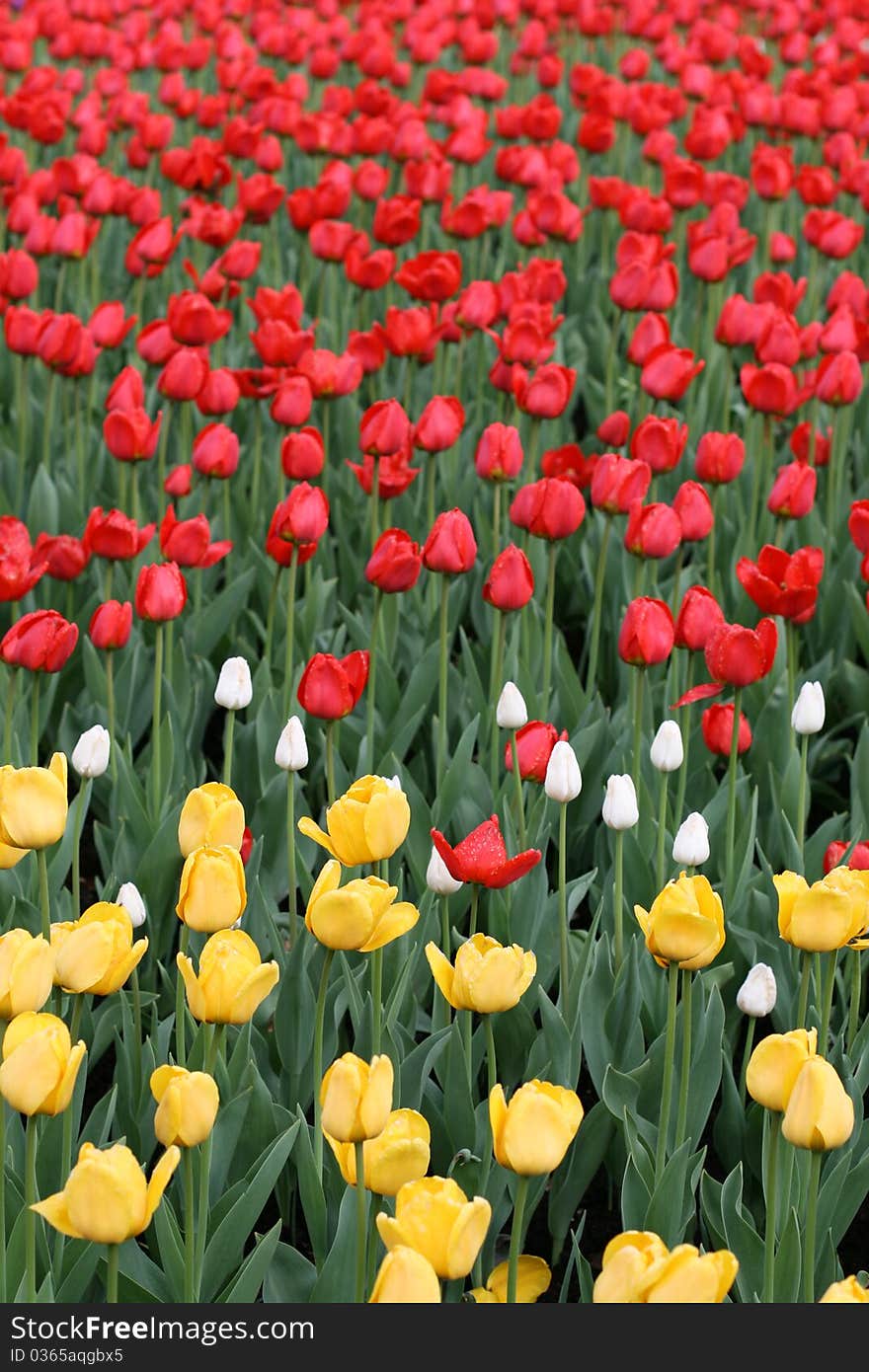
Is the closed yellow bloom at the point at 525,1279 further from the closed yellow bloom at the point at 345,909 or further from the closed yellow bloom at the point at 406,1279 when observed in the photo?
the closed yellow bloom at the point at 406,1279

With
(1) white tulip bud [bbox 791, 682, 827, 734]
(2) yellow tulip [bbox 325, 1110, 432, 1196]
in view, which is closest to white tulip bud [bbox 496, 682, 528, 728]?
(1) white tulip bud [bbox 791, 682, 827, 734]

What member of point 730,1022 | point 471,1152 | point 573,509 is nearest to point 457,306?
point 573,509

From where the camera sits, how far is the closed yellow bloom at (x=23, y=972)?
63.5 inches

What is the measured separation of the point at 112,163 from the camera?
6672 millimetres

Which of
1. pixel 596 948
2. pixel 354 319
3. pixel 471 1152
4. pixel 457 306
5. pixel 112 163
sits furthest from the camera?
pixel 112 163

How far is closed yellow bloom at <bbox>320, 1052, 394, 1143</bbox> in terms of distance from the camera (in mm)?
1522

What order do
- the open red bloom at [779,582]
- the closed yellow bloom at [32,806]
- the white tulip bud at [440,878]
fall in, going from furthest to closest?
1. the open red bloom at [779,582]
2. the white tulip bud at [440,878]
3. the closed yellow bloom at [32,806]

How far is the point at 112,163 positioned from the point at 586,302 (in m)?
2.12

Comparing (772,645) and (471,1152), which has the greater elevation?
(772,645)

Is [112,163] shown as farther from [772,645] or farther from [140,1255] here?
[140,1255]

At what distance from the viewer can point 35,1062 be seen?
1.52 meters

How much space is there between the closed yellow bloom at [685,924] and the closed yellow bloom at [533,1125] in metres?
0.28

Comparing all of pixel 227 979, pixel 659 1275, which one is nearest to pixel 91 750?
pixel 227 979

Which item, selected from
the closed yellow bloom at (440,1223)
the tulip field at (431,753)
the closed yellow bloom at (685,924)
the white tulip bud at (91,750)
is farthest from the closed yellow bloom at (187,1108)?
the white tulip bud at (91,750)
